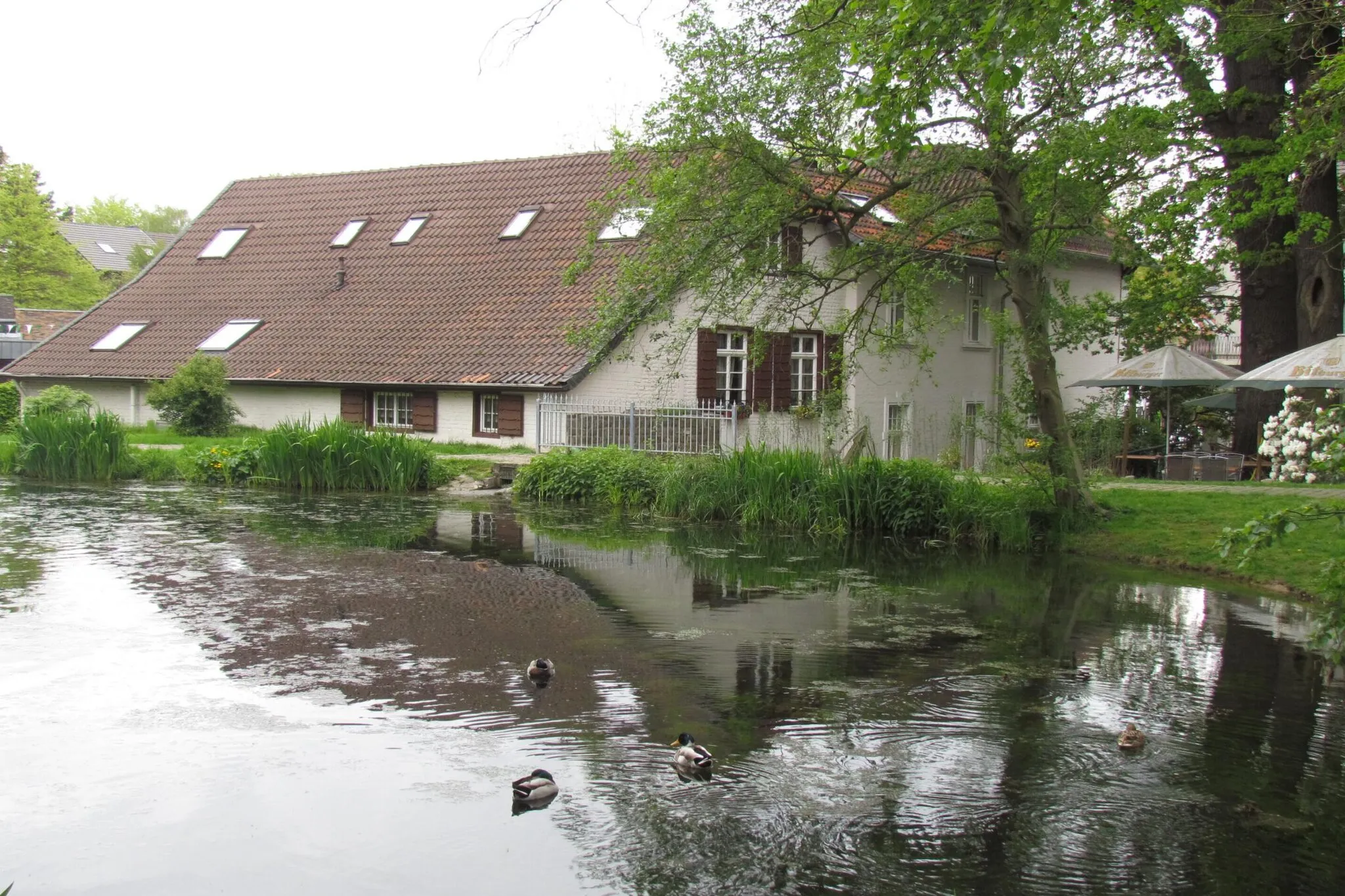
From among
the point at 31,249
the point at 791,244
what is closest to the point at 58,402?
A: the point at 791,244

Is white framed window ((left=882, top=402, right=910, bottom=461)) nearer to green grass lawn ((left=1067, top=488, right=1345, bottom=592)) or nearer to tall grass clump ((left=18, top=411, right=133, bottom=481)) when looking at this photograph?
green grass lawn ((left=1067, top=488, right=1345, bottom=592))

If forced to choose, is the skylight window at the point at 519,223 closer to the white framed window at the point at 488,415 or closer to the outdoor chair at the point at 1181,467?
the white framed window at the point at 488,415

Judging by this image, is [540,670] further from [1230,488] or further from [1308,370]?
[1308,370]

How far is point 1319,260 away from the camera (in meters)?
20.3

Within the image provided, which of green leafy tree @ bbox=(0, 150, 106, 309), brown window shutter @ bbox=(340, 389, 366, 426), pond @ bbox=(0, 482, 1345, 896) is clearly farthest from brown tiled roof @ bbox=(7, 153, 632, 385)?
green leafy tree @ bbox=(0, 150, 106, 309)

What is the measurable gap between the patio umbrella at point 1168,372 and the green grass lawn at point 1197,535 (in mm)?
5142

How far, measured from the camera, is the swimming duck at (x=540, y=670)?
9.28 metres

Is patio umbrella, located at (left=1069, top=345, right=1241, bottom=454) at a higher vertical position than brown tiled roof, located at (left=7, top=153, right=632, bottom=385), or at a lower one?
lower

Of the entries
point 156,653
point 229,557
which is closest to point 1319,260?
point 229,557

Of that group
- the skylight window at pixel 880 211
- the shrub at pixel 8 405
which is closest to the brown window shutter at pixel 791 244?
the skylight window at pixel 880 211

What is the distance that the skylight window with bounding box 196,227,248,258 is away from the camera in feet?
113

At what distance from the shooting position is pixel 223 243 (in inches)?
1367

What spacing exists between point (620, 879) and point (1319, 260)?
60.5 ft

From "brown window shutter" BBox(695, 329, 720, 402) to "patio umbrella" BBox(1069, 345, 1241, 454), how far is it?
737 centimetres
